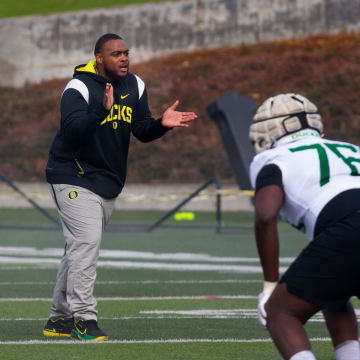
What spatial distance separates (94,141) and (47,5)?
35.8 meters

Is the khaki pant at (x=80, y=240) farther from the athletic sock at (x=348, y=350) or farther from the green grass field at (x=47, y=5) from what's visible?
the green grass field at (x=47, y=5)

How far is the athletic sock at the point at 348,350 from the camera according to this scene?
17.4ft

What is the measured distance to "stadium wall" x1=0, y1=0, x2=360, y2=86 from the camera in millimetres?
36594

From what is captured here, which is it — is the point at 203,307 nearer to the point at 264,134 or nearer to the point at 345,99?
the point at 264,134

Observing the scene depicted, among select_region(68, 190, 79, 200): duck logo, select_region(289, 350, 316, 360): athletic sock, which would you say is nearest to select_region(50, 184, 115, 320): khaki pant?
select_region(68, 190, 79, 200): duck logo

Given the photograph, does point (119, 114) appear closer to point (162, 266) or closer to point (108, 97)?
point (108, 97)

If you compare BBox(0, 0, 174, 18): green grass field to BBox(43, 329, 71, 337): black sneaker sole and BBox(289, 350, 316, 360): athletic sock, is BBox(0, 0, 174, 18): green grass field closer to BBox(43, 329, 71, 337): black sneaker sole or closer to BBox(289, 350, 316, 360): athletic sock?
BBox(43, 329, 71, 337): black sneaker sole

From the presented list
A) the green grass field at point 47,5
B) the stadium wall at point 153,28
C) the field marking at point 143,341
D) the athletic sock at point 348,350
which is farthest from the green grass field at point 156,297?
the green grass field at point 47,5

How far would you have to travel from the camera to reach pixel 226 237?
60.6 ft

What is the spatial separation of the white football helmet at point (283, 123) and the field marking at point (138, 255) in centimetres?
865

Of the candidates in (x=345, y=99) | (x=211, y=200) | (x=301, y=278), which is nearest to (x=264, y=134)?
(x=301, y=278)

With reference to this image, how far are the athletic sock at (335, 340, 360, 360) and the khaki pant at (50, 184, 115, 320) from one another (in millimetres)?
2471

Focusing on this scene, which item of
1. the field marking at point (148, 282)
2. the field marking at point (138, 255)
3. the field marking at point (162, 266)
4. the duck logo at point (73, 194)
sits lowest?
the field marking at point (138, 255)

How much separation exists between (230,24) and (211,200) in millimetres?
14980
